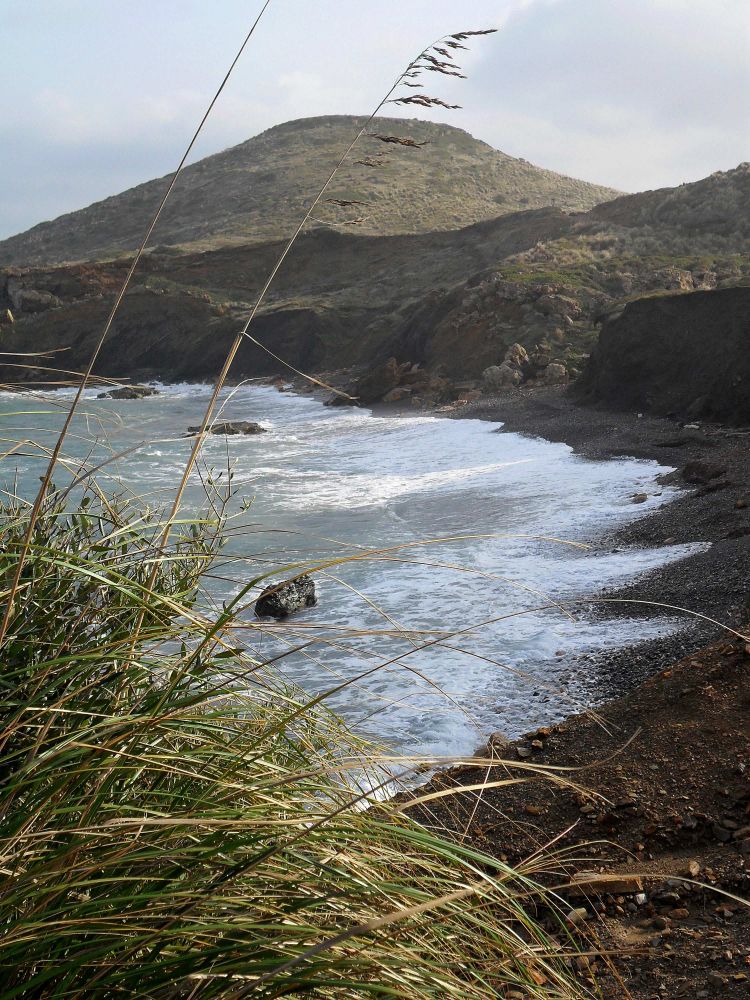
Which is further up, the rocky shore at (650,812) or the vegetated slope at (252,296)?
the vegetated slope at (252,296)

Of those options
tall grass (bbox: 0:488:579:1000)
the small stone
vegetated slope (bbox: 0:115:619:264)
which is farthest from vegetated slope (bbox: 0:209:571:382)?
tall grass (bbox: 0:488:579:1000)

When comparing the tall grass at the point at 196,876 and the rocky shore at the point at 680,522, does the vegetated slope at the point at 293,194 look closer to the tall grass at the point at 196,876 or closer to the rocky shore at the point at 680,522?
the rocky shore at the point at 680,522

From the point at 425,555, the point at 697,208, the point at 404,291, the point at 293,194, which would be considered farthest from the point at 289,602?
the point at 293,194

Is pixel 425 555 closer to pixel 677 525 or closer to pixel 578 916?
pixel 677 525

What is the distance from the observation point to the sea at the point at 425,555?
2.81m

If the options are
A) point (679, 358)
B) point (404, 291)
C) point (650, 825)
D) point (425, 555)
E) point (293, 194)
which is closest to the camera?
point (650, 825)

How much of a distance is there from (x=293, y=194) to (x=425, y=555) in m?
77.0

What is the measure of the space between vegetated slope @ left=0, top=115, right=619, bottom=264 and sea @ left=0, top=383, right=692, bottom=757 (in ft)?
150

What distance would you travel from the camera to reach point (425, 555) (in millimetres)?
9883

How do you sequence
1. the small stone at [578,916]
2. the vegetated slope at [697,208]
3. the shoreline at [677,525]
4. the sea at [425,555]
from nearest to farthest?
the small stone at [578,916], the sea at [425,555], the shoreline at [677,525], the vegetated slope at [697,208]

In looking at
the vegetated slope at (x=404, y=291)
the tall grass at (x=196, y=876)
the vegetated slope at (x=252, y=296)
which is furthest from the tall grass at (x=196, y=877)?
the vegetated slope at (x=252, y=296)

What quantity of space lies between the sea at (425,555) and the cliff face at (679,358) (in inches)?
123

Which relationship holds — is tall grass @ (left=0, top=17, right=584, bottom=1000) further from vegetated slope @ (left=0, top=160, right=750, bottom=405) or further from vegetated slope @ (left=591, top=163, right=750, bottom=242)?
vegetated slope @ (left=591, top=163, right=750, bottom=242)

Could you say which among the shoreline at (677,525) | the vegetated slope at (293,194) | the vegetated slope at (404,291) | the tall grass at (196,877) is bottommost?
the shoreline at (677,525)
